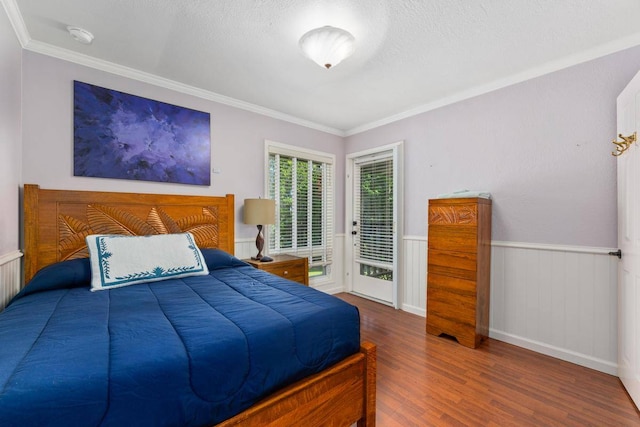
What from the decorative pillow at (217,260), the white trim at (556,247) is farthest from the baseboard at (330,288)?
the white trim at (556,247)

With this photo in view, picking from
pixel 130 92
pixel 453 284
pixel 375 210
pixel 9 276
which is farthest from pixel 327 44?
pixel 9 276

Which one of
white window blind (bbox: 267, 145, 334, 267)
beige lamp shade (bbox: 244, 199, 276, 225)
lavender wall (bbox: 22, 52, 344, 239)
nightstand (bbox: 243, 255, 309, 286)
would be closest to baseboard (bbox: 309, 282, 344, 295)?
white window blind (bbox: 267, 145, 334, 267)

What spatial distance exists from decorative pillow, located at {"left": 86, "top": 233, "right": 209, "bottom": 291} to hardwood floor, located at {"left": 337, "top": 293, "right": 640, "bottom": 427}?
5.49 feet

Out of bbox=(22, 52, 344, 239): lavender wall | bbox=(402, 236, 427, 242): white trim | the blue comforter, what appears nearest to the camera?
the blue comforter

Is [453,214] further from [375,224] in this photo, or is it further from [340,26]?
[340,26]

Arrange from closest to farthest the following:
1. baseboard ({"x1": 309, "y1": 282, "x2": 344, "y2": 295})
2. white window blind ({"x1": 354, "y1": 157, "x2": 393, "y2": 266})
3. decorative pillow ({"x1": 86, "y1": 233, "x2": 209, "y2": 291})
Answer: decorative pillow ({"x1": 86, "y1": 233, "x2": 209, "y2": 291}) → white window blind ({"x1": 354, "y1": 157, "x2": 393, "y2": 266}) → baseboard ({"x1": 309, "y1": 282, "x2": 344, "y2": 295})

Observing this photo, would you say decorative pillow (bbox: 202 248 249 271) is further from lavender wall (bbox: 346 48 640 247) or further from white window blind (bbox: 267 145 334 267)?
lavender wall (bbox: 346 48 640 247)

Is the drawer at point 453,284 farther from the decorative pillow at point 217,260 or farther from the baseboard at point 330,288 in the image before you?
the decorative pillow at point 217,260

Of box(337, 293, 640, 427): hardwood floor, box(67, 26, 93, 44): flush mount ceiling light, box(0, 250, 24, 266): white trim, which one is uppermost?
box(67, 26, 93, 44): flush mount ceiling light

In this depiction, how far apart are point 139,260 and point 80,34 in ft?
5.49

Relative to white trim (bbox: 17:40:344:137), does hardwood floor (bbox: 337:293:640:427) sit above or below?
below

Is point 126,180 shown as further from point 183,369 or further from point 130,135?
point 183,369

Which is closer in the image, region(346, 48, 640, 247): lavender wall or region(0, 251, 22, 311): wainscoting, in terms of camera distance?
region(0, 251, 22, 311): wainscoting

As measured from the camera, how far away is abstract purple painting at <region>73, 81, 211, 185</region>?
2357 mm
